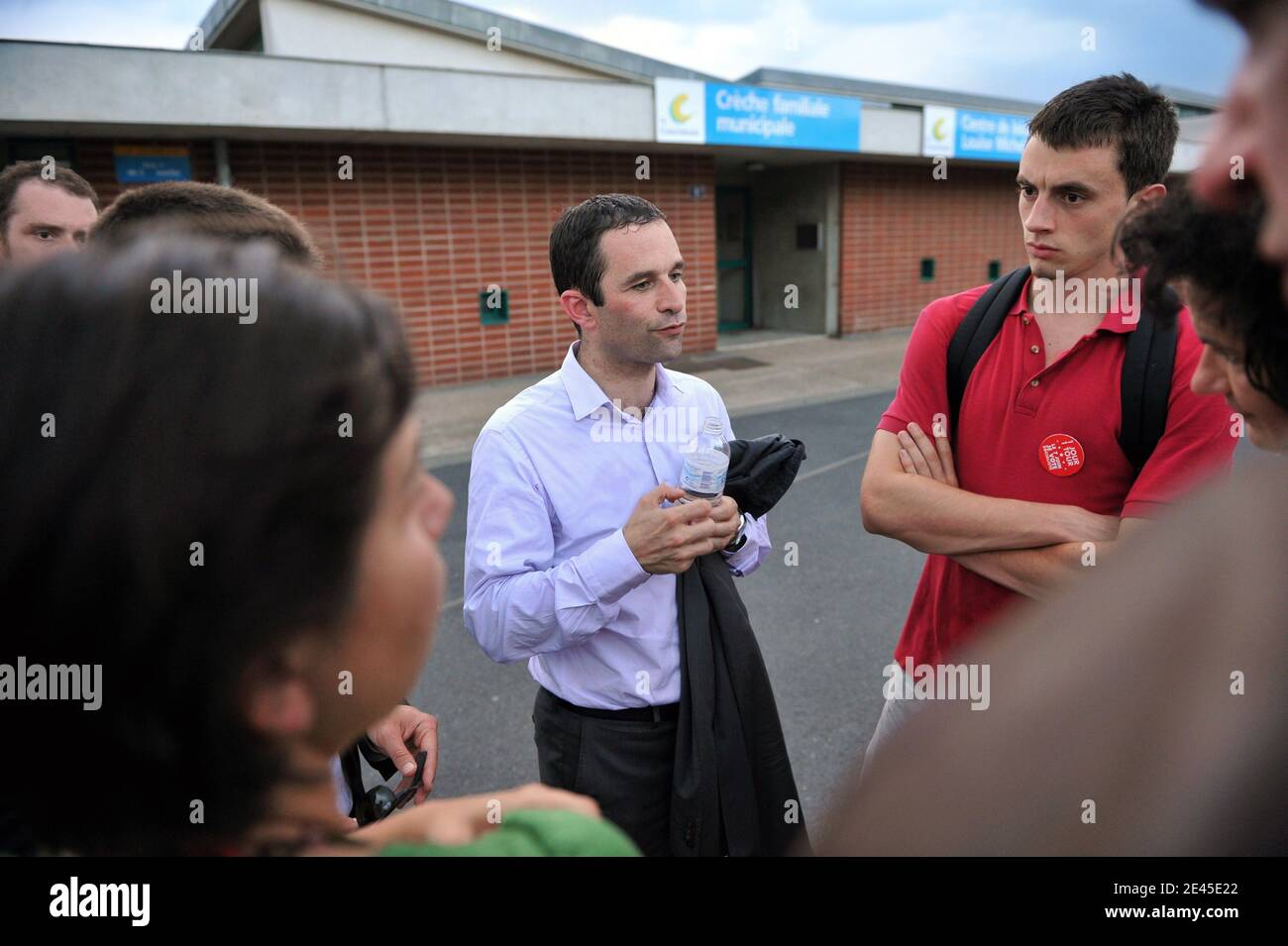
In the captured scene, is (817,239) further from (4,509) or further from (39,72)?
(4,509)

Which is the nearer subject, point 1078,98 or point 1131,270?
point 1131,270

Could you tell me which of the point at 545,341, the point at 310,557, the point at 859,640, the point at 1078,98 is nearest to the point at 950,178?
the point at 545,341

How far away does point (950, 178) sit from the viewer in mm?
17547

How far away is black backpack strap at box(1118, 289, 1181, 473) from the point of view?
6.33 ft

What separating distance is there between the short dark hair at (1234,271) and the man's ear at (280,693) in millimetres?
1159

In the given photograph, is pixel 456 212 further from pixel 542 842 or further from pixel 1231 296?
pixel 542 842

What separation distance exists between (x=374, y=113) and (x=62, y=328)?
10.3 m

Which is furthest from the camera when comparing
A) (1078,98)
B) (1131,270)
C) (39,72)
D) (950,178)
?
(950,178)

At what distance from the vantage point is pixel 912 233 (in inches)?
685

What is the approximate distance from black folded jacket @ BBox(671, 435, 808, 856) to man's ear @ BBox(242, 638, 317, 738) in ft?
4.91

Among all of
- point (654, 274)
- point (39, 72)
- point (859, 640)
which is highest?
point (39, 72)

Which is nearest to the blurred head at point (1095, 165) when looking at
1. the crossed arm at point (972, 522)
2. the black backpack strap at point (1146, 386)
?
the black backpack strap at point (1146, 386)

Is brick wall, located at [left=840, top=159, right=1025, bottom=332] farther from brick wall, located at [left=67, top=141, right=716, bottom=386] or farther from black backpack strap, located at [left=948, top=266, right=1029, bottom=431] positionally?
black backpack strap, located at [left=948, top=266, right=1029, bottom=431]

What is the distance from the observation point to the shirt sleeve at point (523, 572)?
2049 mm
